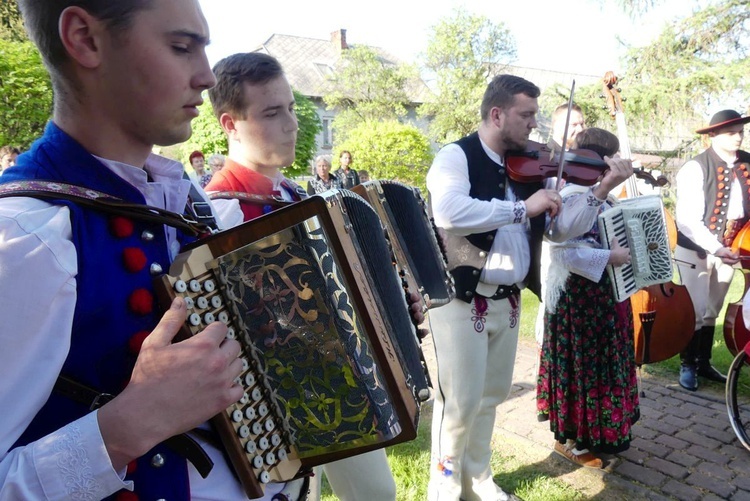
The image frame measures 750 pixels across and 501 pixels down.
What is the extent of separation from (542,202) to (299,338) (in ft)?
6.07

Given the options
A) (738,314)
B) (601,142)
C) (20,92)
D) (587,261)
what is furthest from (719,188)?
(20,92)

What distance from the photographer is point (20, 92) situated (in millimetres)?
7332

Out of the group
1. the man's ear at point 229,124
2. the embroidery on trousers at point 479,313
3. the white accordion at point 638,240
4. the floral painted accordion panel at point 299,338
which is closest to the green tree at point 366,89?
the white accordion at point 638,240

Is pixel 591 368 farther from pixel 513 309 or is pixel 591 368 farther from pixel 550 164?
pixel 550 164

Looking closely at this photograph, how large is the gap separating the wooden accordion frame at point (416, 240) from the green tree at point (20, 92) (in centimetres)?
702

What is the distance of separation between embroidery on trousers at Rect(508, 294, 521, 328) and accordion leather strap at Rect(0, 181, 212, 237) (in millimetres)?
2121

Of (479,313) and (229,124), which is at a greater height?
(229,124)

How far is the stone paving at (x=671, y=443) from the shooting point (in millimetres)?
2988

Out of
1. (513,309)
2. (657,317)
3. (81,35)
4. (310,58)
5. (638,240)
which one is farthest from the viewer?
(310,58)

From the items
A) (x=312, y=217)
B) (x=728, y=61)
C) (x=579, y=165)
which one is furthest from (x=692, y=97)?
(x=312, y=217)

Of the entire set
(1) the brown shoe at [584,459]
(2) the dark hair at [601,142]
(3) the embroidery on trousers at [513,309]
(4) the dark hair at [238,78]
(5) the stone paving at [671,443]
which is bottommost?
(5) the stone paving at [671,443]

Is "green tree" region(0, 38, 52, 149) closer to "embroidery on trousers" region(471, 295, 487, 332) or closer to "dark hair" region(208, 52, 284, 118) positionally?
"dark hair" region(208, 52, 284, 118)

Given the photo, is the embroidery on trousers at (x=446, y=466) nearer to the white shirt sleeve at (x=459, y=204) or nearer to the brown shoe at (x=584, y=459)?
the brown shoe at (x=584, y=459)

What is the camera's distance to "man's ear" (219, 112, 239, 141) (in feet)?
6.15
